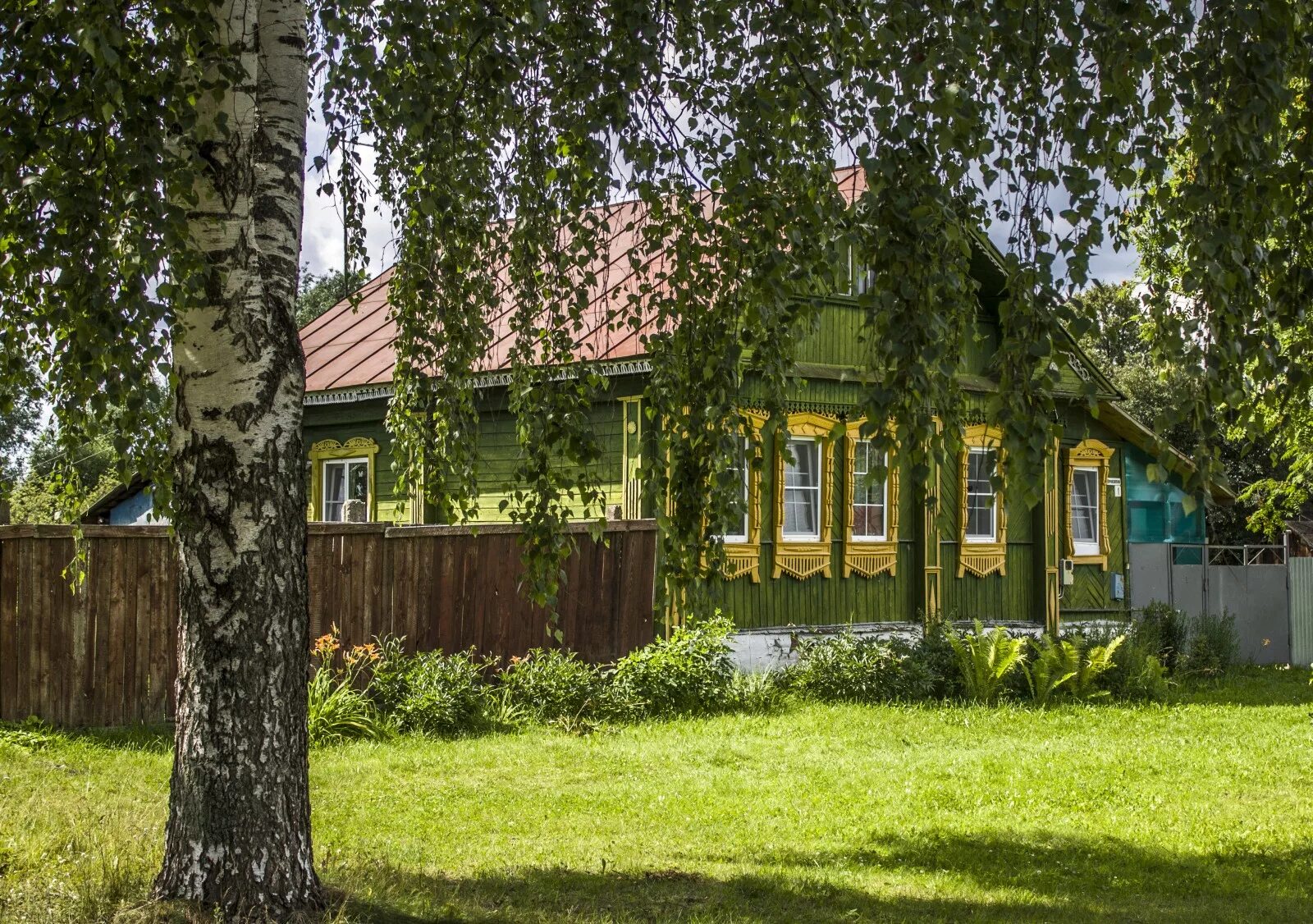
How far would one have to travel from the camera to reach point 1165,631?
17.6 meters

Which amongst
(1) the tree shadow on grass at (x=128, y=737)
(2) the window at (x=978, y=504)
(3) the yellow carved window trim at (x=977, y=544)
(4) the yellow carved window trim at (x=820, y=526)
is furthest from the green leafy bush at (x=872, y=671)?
(1) the tree shadow on grass at (x=128, y=737)

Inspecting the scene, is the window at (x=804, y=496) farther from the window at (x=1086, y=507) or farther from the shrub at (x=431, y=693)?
the window at (x=1086, y=507)

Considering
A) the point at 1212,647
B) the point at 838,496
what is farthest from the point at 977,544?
the point at 1212,647

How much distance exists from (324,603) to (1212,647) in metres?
12.6

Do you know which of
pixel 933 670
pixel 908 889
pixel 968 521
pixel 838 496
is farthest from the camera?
pixel 968 521

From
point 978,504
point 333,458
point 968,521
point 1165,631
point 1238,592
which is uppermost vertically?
point 333,458

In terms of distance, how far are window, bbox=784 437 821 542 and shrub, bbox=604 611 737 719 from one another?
2.44 m

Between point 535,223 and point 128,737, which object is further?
point 128,737

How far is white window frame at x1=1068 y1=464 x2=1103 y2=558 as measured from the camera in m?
19.5

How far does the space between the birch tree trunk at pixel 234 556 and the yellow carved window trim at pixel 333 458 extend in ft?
41.3

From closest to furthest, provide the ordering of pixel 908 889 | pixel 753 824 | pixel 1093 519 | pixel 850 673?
pixel 908 889, pixel 753 824, pixel 850 673, pixel 1093 519

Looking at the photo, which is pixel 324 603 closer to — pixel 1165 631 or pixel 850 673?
pixel 850 673

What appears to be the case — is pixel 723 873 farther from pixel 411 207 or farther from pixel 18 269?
pixel 18 269

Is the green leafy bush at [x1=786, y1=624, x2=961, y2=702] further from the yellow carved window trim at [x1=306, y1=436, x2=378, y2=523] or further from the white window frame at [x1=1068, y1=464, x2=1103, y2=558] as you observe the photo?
the yellow carved window trim at [x1=306, y1=436, x2=378, y2=523]
